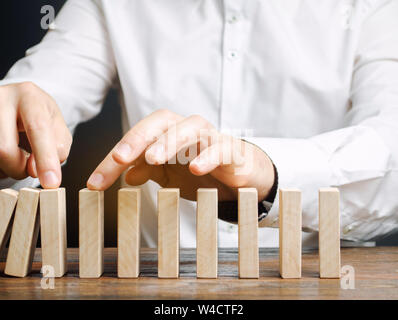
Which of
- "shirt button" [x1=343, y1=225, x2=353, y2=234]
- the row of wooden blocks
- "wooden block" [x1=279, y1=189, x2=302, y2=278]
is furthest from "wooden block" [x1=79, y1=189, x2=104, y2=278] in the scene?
"shirt button" [x1=343, y1=225, x2=353, y2=234]

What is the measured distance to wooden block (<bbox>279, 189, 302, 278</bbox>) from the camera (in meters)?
0.54

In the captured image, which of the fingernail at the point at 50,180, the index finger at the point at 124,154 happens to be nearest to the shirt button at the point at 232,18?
the index finger at the point at 124,154

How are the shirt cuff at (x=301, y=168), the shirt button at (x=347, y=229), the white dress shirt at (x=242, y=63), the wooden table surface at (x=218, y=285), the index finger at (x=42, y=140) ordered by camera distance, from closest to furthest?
the wooden table surface at (x=218, y=285) → the index finger at (x=42, y=140) → the shirt cuff at (x=301, y=168) → the shirt button at (x=347, y=229) → the white dress shirt at (x=242, y=63)

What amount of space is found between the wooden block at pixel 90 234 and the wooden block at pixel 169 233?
0.25ft

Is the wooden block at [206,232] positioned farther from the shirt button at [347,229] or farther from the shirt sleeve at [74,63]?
the shirt sleeve at [74,63]

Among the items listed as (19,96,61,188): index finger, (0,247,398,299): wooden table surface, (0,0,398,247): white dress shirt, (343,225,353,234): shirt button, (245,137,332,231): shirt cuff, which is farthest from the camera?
(0,0,398,247): white dress shirt

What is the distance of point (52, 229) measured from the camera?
1.79 feet

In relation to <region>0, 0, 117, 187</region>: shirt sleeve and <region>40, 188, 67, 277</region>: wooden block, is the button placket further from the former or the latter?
<region>40, 188, 67, 277</region>: wooden block

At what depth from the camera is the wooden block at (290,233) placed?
0.54 metres

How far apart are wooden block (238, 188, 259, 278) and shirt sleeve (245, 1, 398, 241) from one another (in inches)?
5.0

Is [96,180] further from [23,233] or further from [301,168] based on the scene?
[301,168]

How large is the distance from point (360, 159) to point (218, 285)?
0.41 m
